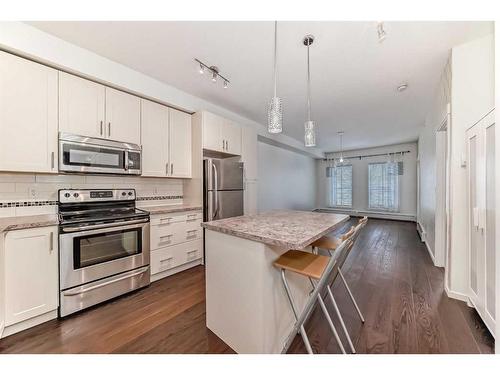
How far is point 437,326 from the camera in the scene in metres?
1.69

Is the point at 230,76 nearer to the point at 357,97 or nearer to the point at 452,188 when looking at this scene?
the point at 357,97

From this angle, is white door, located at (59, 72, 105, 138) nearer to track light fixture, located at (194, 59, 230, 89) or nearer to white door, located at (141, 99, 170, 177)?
white door, located at (141, 99, 170, 177)

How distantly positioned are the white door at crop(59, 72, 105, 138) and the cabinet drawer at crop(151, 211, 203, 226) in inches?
43.7

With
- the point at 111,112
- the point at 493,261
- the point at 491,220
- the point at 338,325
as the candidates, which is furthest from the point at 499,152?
the point at 111,112

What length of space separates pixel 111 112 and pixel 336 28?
96.6 inches

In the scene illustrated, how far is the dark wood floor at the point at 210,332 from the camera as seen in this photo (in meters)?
1.49

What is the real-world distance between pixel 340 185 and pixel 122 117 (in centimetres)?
748

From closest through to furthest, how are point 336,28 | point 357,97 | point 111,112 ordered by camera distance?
point 336,28 → point 111,112 → point 357,97

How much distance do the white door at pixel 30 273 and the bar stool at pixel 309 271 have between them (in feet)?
6.30

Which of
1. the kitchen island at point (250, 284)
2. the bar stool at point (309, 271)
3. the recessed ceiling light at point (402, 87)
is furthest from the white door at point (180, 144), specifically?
the recessed ceiling light at point (402, 87)

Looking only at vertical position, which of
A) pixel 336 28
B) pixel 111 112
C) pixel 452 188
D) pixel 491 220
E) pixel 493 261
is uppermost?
pixel 336 28

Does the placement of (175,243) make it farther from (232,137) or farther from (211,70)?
(211,70)

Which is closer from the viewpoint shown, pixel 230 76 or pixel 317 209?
pixel 230 76

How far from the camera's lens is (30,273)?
5.51ft
